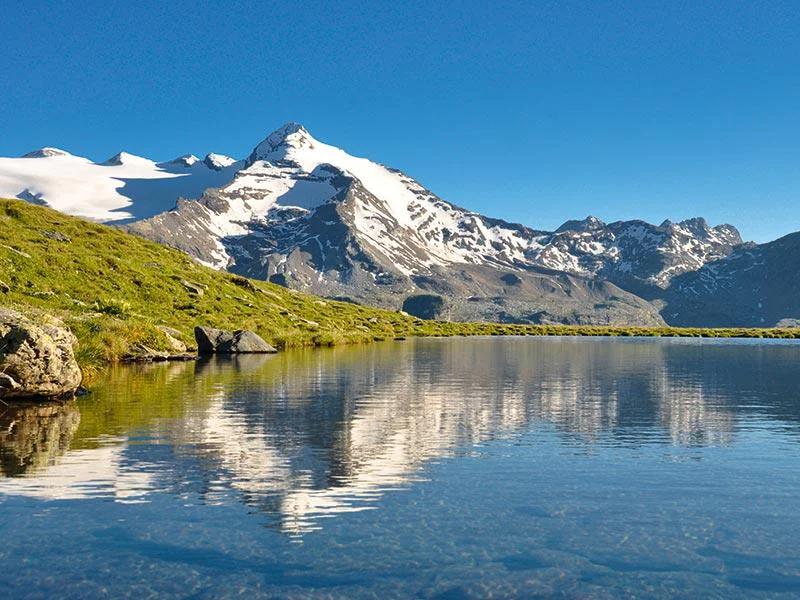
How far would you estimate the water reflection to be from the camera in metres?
20.5

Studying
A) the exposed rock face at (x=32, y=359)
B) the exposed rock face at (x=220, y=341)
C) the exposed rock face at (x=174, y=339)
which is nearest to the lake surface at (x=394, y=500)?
the exposed rock face at (x=32, y=359)

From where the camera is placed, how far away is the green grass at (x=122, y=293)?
217 feet

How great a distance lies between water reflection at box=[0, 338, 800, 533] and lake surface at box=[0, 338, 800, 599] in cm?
15

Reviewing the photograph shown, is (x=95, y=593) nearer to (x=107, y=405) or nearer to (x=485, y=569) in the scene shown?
(x=485, y=569)

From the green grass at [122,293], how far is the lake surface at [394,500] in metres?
23.4

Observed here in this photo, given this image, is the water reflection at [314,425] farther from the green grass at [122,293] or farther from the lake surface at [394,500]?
the green grass at [122,293]

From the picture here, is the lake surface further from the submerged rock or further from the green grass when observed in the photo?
the green grass

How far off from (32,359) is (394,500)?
23.0m

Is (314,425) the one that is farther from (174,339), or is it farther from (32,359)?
(174,339)

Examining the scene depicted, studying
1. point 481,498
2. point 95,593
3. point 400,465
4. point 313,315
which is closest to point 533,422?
point 400,465

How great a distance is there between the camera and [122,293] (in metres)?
87.7

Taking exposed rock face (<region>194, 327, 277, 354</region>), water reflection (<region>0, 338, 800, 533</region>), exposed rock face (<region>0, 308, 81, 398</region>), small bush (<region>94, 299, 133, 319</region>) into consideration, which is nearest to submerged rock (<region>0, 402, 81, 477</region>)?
water reflection (<region>0, 338, 800, 533</region>)

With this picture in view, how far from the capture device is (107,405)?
3616 cm

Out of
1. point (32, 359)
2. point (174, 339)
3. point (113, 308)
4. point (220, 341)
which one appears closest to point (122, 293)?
point (220, 341)
